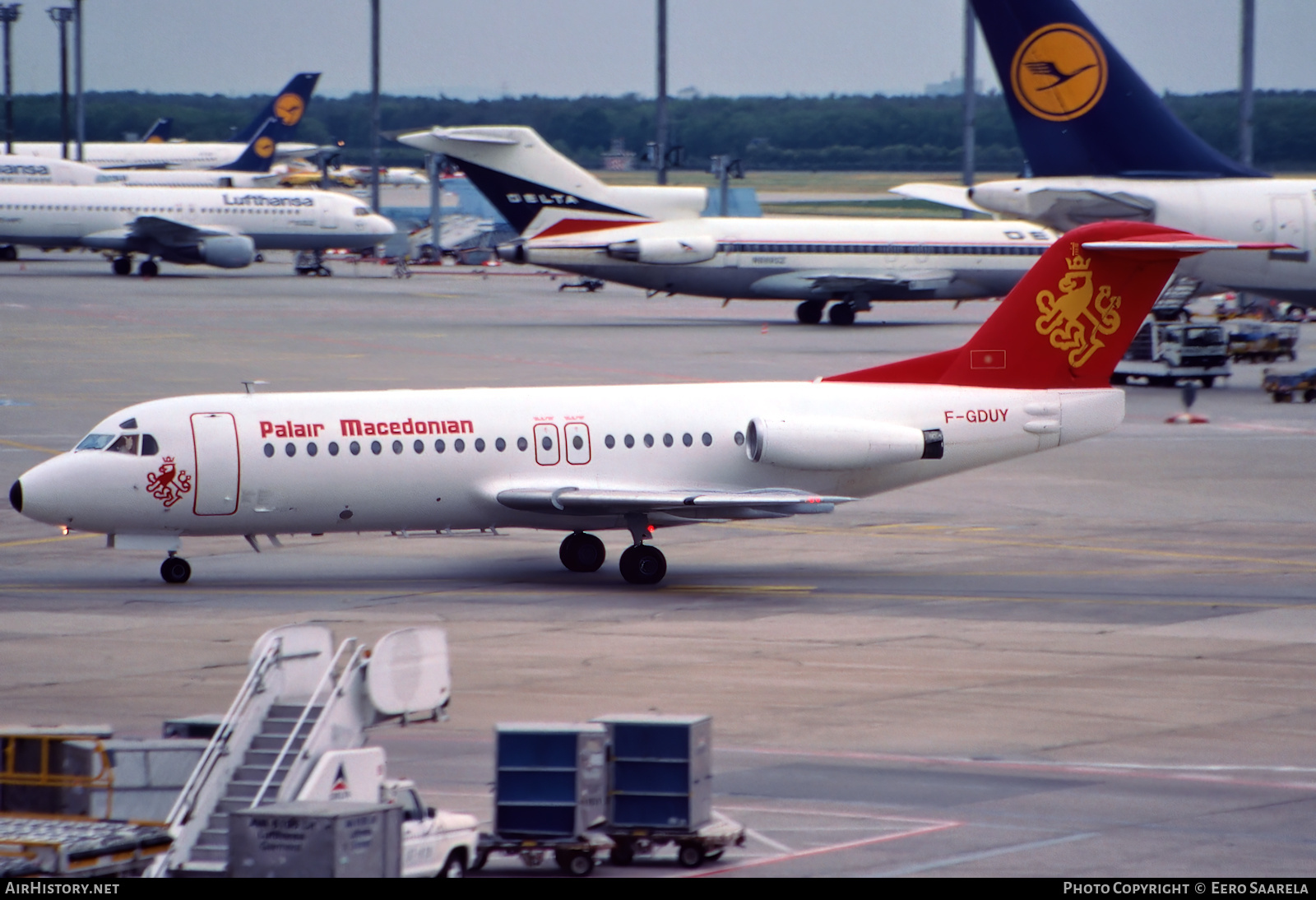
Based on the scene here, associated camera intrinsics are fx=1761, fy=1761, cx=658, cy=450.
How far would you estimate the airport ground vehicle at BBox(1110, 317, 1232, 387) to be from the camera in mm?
57625

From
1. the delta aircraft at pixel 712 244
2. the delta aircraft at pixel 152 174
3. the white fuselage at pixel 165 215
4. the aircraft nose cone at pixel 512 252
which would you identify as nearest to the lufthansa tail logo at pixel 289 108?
the delta aircraft at pixel 152 174

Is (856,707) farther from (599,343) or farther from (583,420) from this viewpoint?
(599,343)

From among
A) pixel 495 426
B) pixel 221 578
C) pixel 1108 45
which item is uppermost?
pixel 1108 45

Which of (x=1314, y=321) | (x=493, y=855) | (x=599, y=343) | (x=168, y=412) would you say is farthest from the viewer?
(x=1314, y=321)

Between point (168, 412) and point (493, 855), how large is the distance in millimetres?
15124

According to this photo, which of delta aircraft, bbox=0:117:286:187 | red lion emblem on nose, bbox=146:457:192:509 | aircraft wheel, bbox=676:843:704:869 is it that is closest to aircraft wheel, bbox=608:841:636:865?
aircraft wheel, bbox=676:843:704:869

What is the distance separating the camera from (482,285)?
10662 cm

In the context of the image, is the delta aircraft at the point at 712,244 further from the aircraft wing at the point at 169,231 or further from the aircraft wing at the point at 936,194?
the aircraft wing at the point at 169,231

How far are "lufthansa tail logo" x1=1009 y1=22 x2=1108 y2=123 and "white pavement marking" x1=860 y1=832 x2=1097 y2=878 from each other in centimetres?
4059

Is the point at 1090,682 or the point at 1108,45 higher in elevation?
the point at 1108,45

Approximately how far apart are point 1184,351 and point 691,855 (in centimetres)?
4630

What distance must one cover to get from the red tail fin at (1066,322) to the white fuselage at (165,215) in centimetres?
7726

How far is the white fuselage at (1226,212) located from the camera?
53625mm
